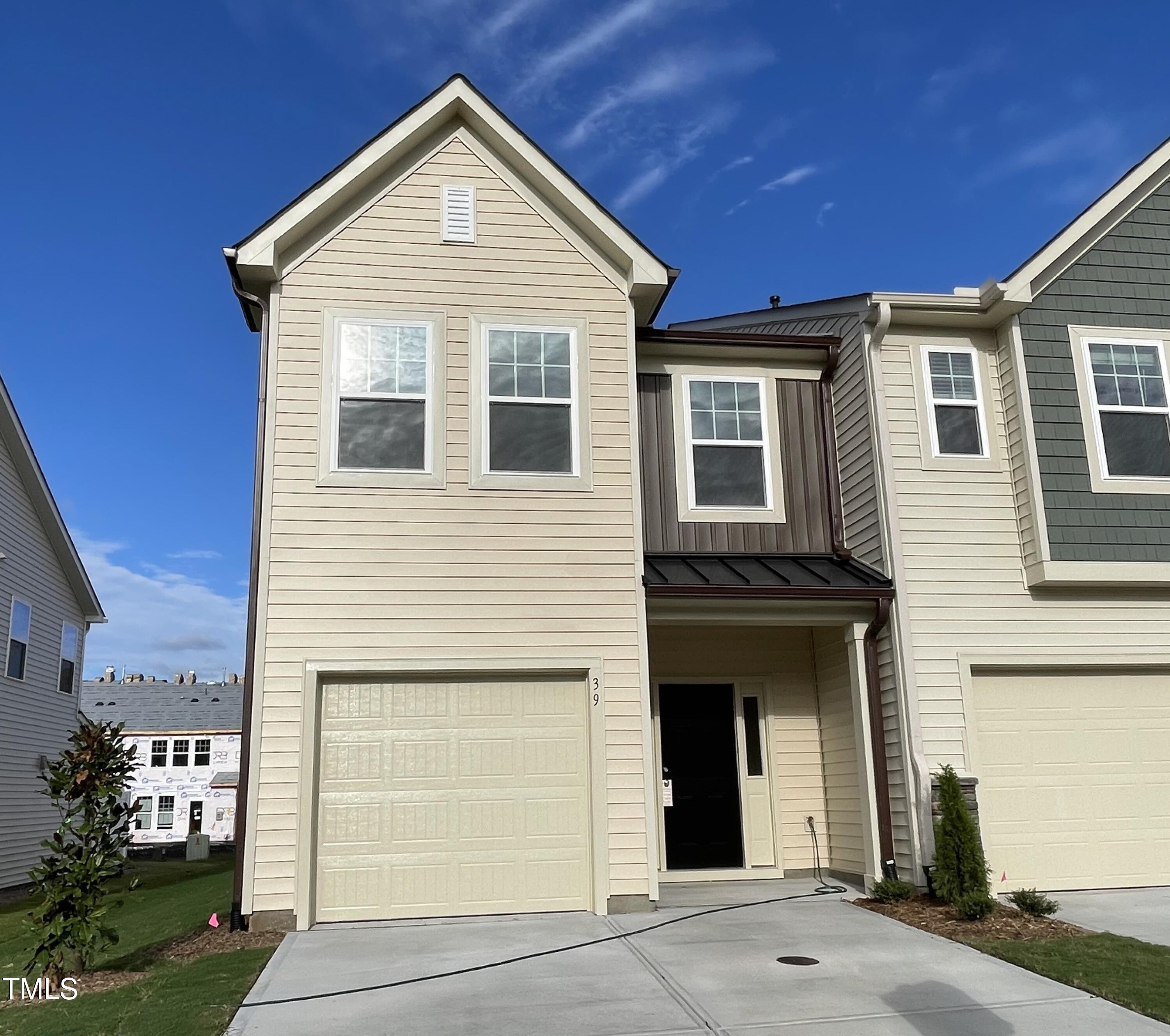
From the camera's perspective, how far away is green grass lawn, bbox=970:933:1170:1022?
590 centimetres

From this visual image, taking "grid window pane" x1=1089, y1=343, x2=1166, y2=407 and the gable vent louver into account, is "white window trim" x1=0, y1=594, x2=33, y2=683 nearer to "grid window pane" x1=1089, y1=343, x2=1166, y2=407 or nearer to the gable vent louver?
the gable vent louver

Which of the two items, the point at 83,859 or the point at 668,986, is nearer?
the point at 668,986

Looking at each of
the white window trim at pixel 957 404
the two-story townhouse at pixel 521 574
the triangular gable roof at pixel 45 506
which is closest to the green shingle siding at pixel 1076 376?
the white window trim at pixel 957 404

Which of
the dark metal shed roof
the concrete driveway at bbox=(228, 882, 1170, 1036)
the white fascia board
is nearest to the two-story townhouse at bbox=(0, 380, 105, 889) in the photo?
the white fascia board

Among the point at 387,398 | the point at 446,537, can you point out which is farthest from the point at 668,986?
the point at 387,398

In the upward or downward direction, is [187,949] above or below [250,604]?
below

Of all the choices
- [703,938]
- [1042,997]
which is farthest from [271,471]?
[1042,997]

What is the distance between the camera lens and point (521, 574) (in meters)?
9.41

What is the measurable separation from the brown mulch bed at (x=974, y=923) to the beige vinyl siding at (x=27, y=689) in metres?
14.3

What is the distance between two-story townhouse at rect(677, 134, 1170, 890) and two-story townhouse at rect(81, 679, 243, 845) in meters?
34.8

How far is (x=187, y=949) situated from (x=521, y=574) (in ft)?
13.8

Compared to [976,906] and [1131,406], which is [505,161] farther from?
[976,906]

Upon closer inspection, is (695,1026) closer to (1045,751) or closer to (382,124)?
(1045,751)

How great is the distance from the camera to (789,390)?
38.5 feet
